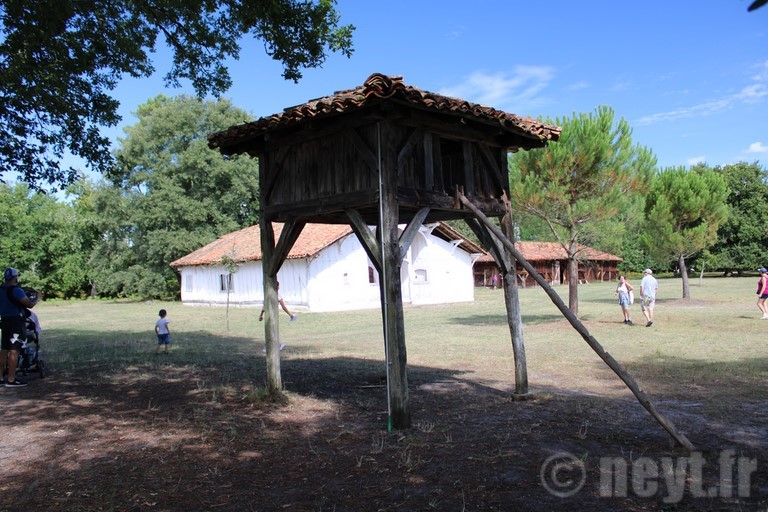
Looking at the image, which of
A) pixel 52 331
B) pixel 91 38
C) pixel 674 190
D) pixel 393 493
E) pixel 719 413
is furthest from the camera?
pixel 674 190

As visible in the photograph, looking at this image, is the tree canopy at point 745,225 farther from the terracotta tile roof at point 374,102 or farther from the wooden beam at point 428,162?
the wooden beam at point 428,162

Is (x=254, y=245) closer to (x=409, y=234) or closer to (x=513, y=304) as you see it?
(x=513, y=304)

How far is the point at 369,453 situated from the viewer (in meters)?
5.72

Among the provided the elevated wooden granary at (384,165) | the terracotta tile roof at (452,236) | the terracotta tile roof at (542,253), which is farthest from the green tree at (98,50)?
the terracotta tile roof at (542,253)

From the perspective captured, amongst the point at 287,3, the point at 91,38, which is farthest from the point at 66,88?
the point at 287,3

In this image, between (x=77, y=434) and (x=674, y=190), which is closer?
(x=77, y=434)

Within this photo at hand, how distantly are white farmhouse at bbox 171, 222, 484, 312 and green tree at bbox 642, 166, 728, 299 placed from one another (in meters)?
10.5

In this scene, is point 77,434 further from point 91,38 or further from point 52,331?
point 52,331

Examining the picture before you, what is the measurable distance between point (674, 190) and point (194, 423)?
26044 millimetres

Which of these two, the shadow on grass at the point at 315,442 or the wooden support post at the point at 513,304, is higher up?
the wooden support post at the point at 513,304

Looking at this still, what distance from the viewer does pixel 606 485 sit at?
4668 millimetres

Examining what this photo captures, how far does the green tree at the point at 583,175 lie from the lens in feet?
58.0
